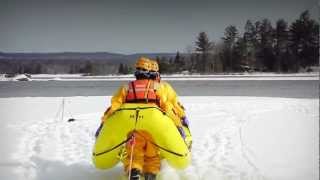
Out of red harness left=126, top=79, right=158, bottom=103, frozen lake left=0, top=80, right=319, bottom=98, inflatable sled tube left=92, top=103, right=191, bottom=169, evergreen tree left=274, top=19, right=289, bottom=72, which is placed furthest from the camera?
evergreen tree left=274, top=19, right=289, bottom=72

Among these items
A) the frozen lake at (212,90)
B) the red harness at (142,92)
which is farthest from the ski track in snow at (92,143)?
the frozen lake at (212,90)

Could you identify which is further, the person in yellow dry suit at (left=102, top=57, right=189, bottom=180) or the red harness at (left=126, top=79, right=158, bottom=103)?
the red harness at (left=126, top=79, right=158, bottom=103)

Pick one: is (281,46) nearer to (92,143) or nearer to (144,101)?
(92,143)

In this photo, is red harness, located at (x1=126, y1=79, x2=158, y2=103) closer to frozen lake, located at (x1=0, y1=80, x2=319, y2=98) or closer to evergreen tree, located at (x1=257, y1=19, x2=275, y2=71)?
frozen lake, located at (x1=0, y1=80, x2=319, y2=98)

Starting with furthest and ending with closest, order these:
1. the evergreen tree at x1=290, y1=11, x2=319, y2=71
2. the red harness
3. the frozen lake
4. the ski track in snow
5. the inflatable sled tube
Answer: the evergreen tree at x1=290, y1=11, x2=319, y2=71
the frozen lake
the ski track in snow
the red harness
the inflatable sled tube

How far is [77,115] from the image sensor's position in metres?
11.6

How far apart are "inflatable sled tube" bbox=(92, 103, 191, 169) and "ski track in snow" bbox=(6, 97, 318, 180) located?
2.61ft

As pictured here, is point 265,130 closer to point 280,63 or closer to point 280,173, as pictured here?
point 280,173

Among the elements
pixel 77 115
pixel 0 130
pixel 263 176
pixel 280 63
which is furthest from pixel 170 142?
pixel 280 63

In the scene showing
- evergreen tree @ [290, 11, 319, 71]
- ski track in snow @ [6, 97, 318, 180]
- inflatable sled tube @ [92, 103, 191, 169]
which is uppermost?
evergreen tree @ [290, 11, 319, 71]

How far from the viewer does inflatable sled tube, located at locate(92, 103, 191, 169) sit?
15.5 ft

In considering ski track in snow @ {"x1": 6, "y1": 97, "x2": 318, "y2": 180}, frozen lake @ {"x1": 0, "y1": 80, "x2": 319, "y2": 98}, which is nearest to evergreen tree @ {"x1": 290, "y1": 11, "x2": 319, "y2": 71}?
frozen lake @ {"x1": 0, "y1": 80, "x2": 319, "y2": 98}

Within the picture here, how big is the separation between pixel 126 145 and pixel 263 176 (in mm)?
1814

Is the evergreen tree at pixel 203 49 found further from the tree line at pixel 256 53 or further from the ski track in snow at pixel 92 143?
the ski track in snow at pixel 92 143
